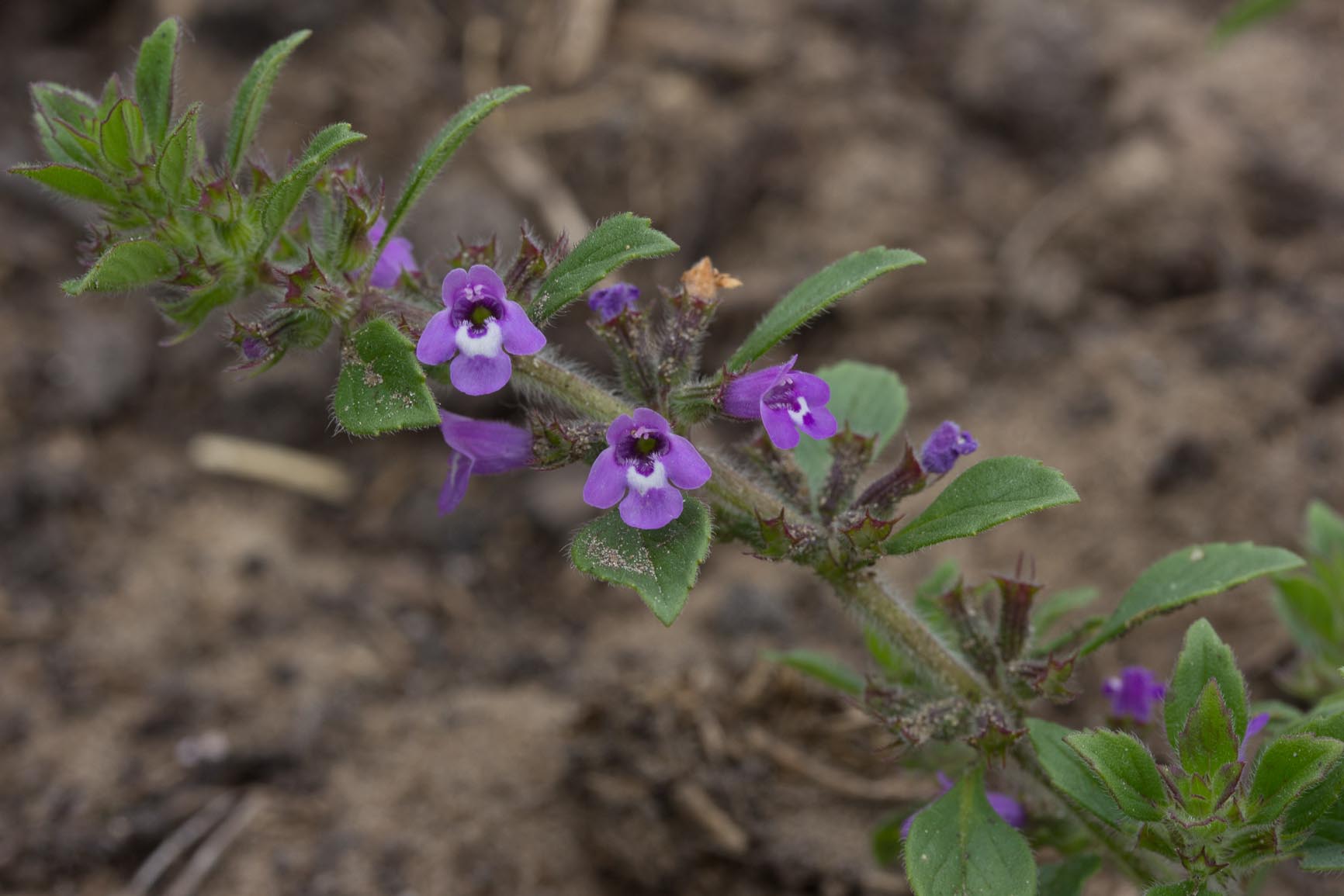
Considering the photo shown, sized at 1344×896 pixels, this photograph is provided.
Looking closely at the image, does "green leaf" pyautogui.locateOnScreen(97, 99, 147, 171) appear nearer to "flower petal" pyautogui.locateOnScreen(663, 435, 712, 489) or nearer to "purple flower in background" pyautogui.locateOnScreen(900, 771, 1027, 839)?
"flower petal" pyautogui.locateOnScreen(663, 435, 712, 489)

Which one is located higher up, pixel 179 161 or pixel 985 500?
pixel 179 161

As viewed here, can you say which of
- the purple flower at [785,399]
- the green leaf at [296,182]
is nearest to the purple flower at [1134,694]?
the purple flower at [785,399]

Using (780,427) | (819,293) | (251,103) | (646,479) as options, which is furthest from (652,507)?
(251,103)

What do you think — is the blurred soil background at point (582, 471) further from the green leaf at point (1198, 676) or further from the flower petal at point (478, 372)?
the flower petal at point (478, 372)

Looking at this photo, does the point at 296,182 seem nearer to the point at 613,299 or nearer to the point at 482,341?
the point at 482,341

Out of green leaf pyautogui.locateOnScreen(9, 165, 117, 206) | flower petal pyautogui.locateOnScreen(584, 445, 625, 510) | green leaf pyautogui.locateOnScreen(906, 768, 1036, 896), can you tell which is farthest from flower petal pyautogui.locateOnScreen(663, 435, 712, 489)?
green leaf pyautogui.locateOnScreen(9, 165, 117, 206)

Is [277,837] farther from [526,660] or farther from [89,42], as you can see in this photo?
[89,42]

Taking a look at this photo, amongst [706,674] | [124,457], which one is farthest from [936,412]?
[124,457]
